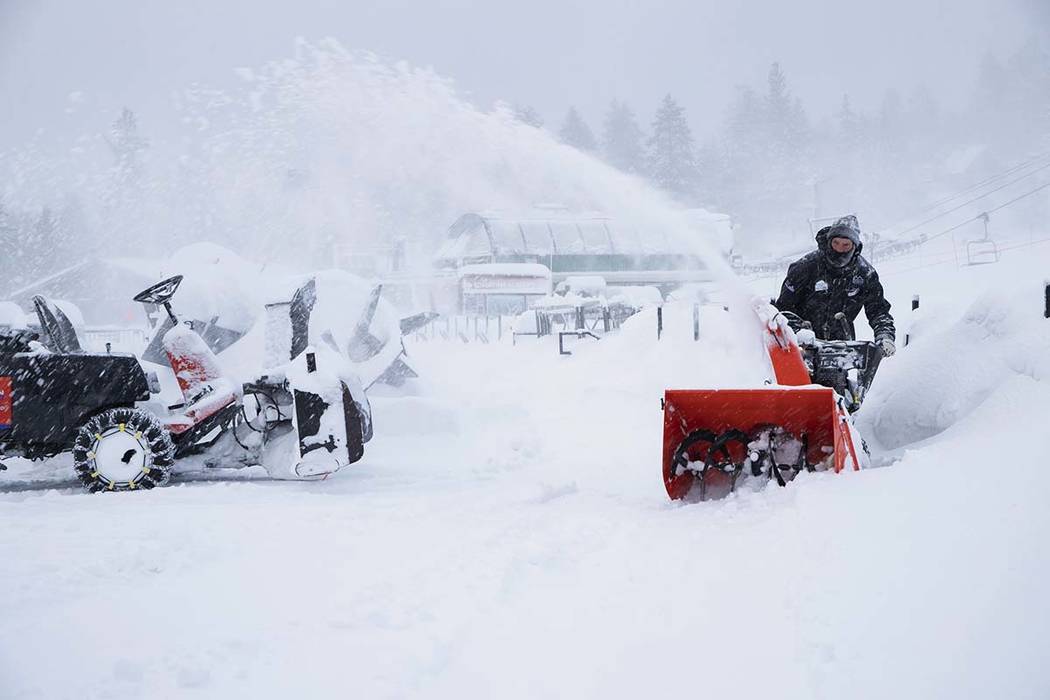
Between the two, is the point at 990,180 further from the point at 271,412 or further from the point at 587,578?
the point at 587,578

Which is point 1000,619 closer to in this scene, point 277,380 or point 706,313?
point 277,380

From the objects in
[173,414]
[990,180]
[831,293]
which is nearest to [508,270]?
[173,414]

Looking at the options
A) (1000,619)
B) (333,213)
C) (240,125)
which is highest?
(333,213)

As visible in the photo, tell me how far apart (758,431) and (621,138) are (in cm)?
6538

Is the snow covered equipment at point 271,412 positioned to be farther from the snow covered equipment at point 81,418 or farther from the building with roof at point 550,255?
the building with roof at point 550,255

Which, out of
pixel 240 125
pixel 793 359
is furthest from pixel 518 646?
pixel 240 125

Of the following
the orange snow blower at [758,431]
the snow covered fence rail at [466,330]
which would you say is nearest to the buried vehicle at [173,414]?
the orange snow blower at [758,431]

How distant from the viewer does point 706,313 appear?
14.2 m

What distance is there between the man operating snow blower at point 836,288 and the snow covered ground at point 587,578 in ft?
2.05

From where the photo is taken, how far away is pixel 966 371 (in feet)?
18.4

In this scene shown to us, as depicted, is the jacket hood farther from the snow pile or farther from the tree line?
the tree line

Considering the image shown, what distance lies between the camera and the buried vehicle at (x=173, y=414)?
5.86 m

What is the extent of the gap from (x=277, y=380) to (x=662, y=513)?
11.2ft

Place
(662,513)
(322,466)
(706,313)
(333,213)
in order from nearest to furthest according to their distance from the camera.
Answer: (662,513), (322,466), (706,313), (333,213)
